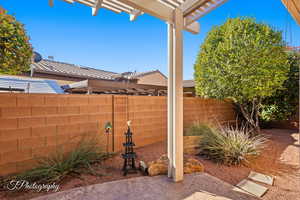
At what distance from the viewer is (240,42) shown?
4.31 metres

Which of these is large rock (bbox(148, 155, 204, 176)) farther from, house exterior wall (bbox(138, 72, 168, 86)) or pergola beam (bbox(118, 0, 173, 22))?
house exterior wall (bbox(138, 72, 168, 86))

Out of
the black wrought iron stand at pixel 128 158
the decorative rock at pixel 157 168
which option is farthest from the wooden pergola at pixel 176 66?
the black wrought iron stand at pixel 128 158

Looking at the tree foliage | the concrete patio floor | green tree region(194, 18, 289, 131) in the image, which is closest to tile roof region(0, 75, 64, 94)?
the concrete patio floor

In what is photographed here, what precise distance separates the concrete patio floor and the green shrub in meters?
0.44

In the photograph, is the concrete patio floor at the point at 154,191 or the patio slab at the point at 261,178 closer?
the concrete patio floor at the point at 154,191

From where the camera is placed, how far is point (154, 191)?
1819 mm

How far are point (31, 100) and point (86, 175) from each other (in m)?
1.45

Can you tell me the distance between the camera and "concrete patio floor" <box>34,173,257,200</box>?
1.70 m

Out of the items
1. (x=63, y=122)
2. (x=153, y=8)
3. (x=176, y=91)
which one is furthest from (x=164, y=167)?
(x=153, y=8)

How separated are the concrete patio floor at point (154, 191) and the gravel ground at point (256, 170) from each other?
227mm

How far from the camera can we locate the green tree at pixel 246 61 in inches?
164

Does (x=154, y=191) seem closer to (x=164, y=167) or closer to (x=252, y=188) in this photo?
(x=164, y=167)

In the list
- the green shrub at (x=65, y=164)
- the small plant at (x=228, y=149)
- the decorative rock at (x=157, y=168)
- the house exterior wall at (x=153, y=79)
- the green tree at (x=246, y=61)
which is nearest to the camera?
the green shrub at (x=65, y=164)

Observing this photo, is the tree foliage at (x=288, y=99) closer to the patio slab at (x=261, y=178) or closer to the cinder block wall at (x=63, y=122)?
the patio slab at (x=261, y=178)
